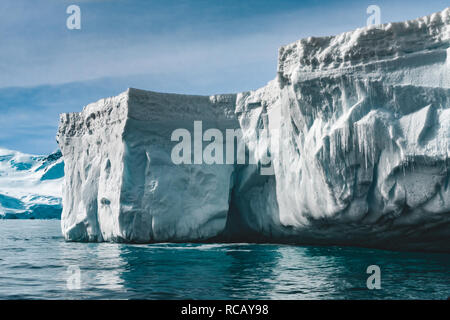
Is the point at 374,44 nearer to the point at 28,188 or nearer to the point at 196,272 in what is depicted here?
the point at 196,272

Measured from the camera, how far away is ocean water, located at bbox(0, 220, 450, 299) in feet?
27.2

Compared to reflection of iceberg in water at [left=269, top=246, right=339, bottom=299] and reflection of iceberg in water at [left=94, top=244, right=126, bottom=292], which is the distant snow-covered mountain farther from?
reflection of iceberg in water at [left=269, top=246, right=339, bottom=299]

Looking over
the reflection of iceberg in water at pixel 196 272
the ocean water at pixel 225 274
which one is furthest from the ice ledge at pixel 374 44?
the reflection of iceberg in water at pixel 196 272

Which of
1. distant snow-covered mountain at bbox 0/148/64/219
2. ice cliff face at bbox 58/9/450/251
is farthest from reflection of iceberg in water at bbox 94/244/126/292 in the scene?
distant snow-covered mountain at bbox 0/148/64/219

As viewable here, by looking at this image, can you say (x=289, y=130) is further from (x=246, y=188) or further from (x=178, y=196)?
(x=178, y=196)

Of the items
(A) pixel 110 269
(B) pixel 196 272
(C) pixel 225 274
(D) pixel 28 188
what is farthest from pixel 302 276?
(D) pixel 28 188

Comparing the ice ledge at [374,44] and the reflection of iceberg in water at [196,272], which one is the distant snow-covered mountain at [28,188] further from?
the ice ledge at [374,44]

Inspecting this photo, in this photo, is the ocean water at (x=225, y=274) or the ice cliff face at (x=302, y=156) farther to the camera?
the ice cliff face at (x=302, y=156)

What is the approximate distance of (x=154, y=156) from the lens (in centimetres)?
1898

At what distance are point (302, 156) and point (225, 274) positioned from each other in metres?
5.99

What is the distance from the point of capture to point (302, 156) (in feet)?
50.0

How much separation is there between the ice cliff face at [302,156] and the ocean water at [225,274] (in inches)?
56.5

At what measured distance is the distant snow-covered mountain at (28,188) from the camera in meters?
77.8

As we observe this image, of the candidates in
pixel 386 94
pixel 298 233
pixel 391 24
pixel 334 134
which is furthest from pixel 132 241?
pixel 391 24
